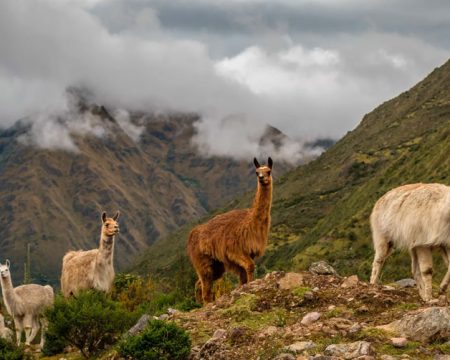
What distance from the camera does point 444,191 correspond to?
14555 millimetres

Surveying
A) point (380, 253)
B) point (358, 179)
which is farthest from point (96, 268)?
point (358, 179)

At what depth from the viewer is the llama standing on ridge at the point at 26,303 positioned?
2194cm

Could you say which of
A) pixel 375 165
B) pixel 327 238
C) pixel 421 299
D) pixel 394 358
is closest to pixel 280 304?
pixel 421 299

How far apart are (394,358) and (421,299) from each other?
340cm

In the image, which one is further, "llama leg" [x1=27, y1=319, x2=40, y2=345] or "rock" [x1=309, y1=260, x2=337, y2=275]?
"llama leg" [x1=27, y1=319, x2=40, y2=345]

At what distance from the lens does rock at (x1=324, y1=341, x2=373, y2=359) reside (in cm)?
1045

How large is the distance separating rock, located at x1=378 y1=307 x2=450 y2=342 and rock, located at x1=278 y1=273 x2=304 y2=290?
10.2 ft

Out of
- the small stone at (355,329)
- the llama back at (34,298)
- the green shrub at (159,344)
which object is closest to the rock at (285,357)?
the small stone at (355,329)

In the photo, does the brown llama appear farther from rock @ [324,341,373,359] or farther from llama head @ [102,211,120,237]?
rock @ [324,341,373,359]

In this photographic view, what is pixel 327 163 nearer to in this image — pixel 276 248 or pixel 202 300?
pixel 276 248

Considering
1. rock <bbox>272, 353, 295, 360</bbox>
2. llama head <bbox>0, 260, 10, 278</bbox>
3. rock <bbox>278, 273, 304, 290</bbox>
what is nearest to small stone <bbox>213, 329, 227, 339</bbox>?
rock <bbox>272, 353, 295, 360</bbox>

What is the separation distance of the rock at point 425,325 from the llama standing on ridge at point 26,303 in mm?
13316

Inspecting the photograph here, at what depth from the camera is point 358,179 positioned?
128 meters

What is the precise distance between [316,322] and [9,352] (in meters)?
7.38
